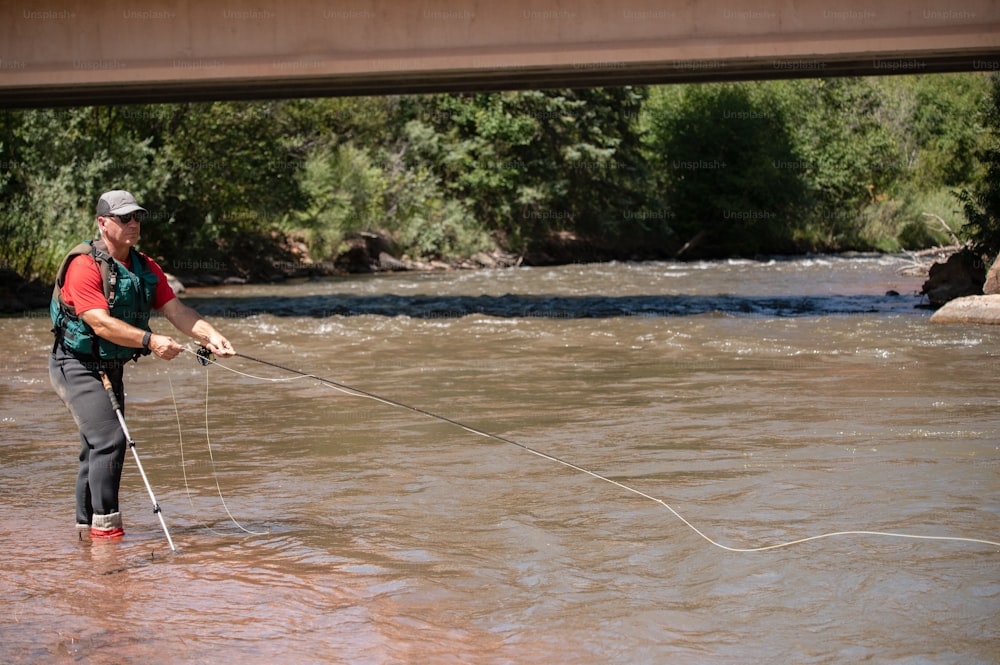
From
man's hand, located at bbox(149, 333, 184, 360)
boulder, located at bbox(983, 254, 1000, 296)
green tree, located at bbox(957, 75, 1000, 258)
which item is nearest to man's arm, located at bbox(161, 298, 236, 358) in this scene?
man's hand, located at bbox(149, 333, 184, 360)

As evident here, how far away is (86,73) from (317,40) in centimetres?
443

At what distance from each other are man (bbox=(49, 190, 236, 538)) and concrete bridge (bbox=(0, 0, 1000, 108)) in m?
15.2

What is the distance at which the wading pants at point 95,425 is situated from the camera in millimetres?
6055

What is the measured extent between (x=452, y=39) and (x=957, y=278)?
1096 cm

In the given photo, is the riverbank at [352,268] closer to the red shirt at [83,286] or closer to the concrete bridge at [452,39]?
the concrete bridge at [452,39]

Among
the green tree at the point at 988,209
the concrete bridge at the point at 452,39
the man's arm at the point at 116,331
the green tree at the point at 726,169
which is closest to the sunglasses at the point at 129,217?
the man's arm at the point at 116,331

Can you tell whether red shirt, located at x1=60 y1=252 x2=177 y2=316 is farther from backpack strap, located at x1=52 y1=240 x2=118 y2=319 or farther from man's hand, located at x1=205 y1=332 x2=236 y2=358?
man's hand, located at x1=205 y1=332 x2=236 y2=358

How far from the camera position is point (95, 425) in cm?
604

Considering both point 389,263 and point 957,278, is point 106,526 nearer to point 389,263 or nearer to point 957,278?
point 957,278

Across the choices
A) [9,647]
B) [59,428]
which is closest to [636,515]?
[9,647]

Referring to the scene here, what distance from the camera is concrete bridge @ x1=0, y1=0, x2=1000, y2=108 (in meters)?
19.3

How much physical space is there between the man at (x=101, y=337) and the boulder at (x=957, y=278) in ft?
60.0

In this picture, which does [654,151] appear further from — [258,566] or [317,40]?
[258,566]

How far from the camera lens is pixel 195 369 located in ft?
46.8
